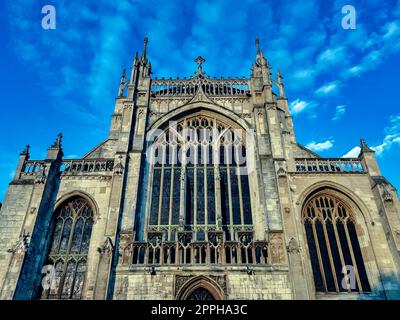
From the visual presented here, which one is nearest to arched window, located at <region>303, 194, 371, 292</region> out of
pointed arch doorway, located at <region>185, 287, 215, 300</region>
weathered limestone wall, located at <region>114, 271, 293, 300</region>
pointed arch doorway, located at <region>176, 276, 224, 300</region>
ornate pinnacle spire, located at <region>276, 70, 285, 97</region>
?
weathered limestone wall, located at <region>114, 271, 293, 300</region>

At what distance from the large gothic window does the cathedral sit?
65mm

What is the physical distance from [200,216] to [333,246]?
624 cm

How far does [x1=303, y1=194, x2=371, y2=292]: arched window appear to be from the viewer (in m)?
14.0

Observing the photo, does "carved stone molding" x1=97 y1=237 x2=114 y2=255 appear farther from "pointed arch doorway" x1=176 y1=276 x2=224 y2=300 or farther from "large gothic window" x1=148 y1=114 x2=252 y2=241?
"pointed arch doorway" x1=176 y1=276 x2=224 y2=300

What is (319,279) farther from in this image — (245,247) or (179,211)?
(179,211)

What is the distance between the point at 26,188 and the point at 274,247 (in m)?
11.8

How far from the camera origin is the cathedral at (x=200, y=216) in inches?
527

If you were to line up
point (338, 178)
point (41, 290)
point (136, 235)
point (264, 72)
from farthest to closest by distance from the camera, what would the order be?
point (264, 72) < point (338, 178) < point (136, 235) < point (41, 290)

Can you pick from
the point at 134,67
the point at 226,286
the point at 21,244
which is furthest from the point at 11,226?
the point at 134,67

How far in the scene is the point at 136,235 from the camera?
48.7 ft

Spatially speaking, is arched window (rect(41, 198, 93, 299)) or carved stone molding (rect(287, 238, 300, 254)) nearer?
carved stone molding (rect(287, 238, 300, 254))

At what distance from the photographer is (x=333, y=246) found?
14773 mm

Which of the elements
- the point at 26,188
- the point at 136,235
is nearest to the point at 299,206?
the point at 136,235

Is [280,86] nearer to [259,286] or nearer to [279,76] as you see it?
[279,76]
